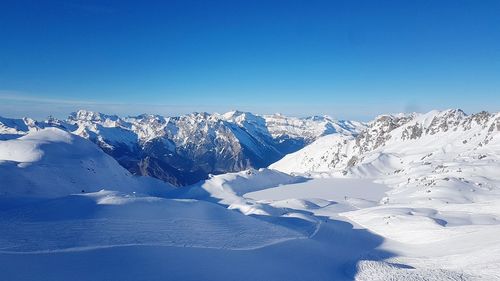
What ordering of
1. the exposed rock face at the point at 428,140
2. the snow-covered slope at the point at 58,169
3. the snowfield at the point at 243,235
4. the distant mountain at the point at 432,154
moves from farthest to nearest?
the exposed rock face at the point at 428,140
the distant mountain at the point at 432,154
the snow-covered slope at the point at 58,169
the snowfield at the point at 243,235

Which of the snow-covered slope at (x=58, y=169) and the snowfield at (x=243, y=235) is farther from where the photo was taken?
the snow-covered slope at (x=58, y=169)

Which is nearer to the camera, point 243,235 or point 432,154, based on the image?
point 243,235

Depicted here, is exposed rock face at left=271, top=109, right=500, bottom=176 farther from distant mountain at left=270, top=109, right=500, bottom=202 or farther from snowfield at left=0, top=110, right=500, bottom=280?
snowfield at left=0, top=110, right=500, bottom=280

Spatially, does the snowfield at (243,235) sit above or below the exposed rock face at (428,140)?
below

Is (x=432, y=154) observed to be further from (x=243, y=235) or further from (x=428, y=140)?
(x=243, y=235)

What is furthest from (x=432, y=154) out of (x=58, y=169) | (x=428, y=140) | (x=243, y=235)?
(x=58, y=169)

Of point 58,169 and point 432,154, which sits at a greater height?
point 432,154

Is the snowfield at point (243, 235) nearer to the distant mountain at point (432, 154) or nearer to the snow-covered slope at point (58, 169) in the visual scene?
the snow-covered slope at point (58, 169)

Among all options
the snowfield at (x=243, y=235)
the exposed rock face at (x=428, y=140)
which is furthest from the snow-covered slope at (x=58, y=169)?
the exposed rock face at (x=428, y=140)

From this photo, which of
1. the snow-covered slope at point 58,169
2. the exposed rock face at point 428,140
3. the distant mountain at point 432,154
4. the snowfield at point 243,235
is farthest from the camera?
the exposed rock face at point 428,140
